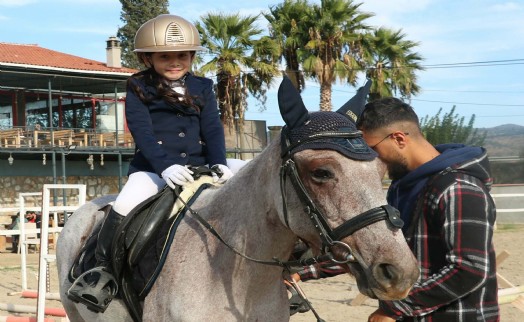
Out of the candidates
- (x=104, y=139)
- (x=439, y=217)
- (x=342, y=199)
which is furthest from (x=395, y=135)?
(x=104, y=139)

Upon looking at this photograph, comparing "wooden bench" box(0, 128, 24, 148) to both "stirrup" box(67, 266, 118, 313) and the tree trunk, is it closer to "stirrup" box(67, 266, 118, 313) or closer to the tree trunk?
the tree trunk

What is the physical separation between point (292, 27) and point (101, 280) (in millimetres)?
25242

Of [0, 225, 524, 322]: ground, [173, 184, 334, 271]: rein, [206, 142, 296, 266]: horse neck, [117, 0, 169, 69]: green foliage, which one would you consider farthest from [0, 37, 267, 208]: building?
[206, 142, 296, 266]: horse neck

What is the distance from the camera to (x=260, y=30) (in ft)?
92.8

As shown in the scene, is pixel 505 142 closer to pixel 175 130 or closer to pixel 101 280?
pixel 175 130

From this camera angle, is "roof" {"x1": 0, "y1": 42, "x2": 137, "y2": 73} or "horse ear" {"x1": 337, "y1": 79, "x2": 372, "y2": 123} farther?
"roof" {"x1": 0, "y1": 42, "x2": 137, "y2": 73}

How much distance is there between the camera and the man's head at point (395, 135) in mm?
3352

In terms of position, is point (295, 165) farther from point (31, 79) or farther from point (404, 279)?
point (31, 79)

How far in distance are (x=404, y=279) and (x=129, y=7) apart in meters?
50.8

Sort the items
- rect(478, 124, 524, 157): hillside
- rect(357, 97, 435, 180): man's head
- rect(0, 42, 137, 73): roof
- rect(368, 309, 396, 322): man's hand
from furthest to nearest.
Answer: rect(478, 124, 524, 157): hillside → rect(0, 42, 137, 73): roof → rect(357, 97, 435, 180): man's head → rect(368, 309, 396, 322): man's hand

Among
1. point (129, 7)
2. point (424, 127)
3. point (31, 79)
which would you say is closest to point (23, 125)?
point (31, 79)

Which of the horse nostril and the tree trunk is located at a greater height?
the tree trunk

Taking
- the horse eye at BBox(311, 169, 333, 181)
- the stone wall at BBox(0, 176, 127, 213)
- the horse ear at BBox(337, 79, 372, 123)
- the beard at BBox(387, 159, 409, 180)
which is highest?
the horse ear at BBox(337, 79, 372, 123)

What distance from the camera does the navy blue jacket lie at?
12.9 ft
